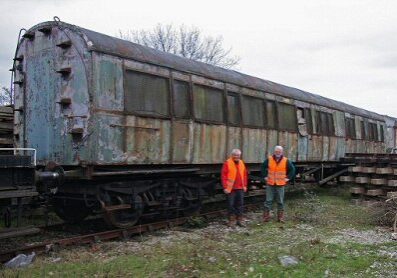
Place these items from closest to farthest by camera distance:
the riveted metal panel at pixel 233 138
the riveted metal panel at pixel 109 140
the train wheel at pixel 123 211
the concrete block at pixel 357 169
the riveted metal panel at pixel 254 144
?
the riveted metal panel at pixel 109 140 < the train wheel at pixel 123 211 < the riveted metal panel at pixel 233 138 < the riveted metal panel at pixel 254 144 < the concrete block at pixel 357 169

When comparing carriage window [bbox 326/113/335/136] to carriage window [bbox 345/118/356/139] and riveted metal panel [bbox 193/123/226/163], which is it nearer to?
carriage window [bbox 345/118/356/139]

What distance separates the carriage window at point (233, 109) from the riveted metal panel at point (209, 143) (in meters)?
0.43

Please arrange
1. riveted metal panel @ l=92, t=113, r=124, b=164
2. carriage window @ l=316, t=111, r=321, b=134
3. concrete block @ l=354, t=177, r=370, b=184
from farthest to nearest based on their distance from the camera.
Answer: carriage window @ l=316, t=111, r=321, b=134
concrete block @ l=354, t=177, r=370, b=184
riveted metal panel @ l=92, t=113, r=124, b=164

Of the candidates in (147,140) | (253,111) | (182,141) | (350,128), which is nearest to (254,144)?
(253,111)

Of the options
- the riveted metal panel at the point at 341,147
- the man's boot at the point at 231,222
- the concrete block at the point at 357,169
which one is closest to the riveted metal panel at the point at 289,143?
the concrete block at the point at 357,169

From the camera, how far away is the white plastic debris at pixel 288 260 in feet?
22.3

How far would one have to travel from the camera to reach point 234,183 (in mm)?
10211

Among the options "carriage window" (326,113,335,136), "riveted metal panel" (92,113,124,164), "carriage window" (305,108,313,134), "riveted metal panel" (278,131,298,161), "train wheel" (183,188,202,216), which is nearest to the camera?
"riveted metal panel" (92,113,124,164)

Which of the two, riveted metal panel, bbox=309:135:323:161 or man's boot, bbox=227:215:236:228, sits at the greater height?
riveted metal panel, bbox=309:135:323:161

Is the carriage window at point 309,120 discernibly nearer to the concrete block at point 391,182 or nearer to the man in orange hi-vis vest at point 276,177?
the concrete block at point 391,182

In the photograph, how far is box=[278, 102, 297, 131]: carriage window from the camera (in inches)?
538

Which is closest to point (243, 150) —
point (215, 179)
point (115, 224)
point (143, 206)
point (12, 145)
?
point (215, 179)

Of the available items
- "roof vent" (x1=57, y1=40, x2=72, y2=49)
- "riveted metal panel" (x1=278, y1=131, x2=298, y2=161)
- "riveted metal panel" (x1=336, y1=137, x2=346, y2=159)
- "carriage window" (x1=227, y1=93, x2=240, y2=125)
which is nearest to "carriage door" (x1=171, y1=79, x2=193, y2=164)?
"carriage window" (x1=227, y1=93, x2=240, y2=125)

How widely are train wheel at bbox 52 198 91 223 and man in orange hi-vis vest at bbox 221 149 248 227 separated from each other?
114 inches
